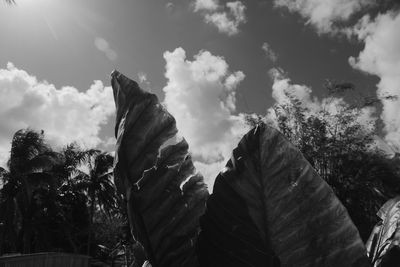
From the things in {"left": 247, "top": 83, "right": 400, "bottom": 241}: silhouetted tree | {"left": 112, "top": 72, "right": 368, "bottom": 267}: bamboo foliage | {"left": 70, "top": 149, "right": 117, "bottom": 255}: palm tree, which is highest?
{"left": 70, "top": 149, "right": 117, "bottom": 255}: palm tree

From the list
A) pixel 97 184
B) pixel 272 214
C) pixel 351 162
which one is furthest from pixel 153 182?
pixel 97 184

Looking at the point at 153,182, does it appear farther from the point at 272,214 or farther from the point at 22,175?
the point at 22,175

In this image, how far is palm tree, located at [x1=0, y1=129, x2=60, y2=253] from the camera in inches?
855

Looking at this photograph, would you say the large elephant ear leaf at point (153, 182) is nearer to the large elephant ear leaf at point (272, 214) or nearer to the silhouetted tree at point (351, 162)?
the large elephant ear leaf at point (272, 214)

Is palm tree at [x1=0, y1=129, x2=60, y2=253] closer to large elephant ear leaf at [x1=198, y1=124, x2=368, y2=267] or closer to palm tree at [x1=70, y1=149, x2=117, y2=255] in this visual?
palm tree at [x1=70, y1=149, x2=117, y2=255]

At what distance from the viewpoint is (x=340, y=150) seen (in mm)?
15461

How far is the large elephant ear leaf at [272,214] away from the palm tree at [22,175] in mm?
23021

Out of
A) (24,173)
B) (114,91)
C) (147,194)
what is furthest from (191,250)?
(24,173)

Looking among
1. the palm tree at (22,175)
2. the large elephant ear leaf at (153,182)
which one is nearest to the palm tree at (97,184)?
the palm tree at (22,175)

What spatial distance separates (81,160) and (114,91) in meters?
29.2

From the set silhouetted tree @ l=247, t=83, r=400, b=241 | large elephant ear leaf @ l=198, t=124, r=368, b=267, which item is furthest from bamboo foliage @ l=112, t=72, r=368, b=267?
silhouetted tree @ l=247, t=83, r=400, b=241

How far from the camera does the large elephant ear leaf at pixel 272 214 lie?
1.43 ft

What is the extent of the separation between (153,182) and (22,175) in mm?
23127

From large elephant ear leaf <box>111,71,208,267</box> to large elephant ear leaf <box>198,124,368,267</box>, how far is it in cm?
9
